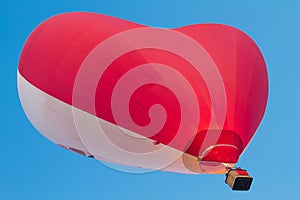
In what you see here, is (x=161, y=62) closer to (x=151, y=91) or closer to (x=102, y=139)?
(x=151, y=91)

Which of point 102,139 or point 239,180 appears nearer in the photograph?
point 239,180

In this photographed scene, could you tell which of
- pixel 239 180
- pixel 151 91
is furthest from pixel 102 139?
pixel 239 180

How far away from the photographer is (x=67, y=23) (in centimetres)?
829

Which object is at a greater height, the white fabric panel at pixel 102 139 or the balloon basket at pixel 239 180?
the balloon basket at pixel 239 180

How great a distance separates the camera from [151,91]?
6.30m

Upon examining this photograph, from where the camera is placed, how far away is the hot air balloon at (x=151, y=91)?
625 centimetres

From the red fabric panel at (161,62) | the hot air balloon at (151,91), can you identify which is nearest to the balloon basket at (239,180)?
the hot air balloon at (151,91)

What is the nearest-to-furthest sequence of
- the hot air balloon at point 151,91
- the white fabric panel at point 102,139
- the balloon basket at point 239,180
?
1. the balloon basket at point 239,180
2. the hot air balloon at point 151,91
3. the white fabric panel at point 102,139

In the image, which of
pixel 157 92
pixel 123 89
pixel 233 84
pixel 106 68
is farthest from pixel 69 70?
pixel 233 84

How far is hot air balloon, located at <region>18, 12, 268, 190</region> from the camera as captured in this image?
6250 mm

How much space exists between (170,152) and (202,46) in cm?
203

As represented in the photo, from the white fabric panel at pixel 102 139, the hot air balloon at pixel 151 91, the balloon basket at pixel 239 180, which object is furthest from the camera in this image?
→ the white fabric panel at pixel 102 139

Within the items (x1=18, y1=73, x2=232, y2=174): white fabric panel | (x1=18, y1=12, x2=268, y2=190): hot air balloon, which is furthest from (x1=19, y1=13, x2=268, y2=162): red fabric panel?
(x1=18, y1=73, x2=232, y2=174): white fabric panel

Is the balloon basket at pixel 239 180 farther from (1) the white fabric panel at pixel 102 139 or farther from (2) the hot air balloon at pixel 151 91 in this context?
(1) the white fabric panel at pixel 102 139
